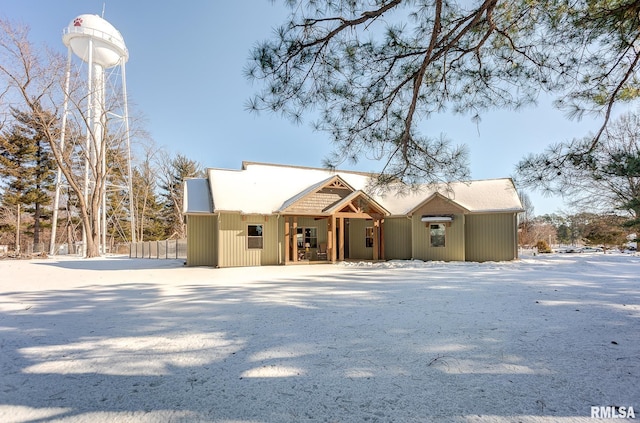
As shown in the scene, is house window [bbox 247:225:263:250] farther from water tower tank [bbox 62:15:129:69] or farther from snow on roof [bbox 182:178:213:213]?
water tower tank [bbox 62:15:129:69]

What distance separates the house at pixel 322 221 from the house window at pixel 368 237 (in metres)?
0.76

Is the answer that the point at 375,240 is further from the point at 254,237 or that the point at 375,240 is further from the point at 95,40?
the point at 95,40

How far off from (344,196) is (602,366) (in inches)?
527

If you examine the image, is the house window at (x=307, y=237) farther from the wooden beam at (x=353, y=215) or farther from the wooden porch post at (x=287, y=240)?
the wooden beam at (x=353, y=215)

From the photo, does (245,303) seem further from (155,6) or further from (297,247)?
(155,6)

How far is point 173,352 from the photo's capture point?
11.5 feet

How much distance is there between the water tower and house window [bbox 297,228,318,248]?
15574 millimetres

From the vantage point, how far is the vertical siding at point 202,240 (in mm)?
14461

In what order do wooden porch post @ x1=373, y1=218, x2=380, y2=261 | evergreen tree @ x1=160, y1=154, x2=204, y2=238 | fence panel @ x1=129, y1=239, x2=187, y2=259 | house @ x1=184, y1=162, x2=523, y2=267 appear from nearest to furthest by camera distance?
house @ x1=184, y1=162, x2=523, y2=267 < wooden porch post @ x1=373, y1=218, x2=380, y2=261 < fence panel @ x1=129, y1=239, x2=187, y2=259 < evergreen tree @ x1=160, y1=154, x2=204, y2=238

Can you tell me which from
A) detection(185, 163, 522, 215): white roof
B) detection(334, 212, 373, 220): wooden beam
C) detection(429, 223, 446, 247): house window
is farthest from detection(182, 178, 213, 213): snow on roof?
detection(429, 223, 446, 247): house window

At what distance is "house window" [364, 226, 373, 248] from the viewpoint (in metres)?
17.8

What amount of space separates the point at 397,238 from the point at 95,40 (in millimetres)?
26981

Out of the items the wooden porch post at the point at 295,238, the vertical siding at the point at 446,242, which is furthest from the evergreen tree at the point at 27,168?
the vertical siding at the point at 446,242

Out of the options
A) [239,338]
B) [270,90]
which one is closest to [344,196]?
[270,90]
